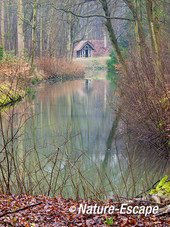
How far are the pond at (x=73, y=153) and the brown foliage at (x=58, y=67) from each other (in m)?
12.8

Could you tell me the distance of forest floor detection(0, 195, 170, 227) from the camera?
12.7 feet

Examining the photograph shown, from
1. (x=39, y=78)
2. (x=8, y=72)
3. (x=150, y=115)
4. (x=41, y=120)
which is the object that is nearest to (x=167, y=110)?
(x=150, y=115)

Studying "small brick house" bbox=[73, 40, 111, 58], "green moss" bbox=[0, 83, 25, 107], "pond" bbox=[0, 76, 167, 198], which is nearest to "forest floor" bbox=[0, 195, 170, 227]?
"pond" bbox=[0, 76, 167, 198]

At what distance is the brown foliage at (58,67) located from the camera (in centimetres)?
3114

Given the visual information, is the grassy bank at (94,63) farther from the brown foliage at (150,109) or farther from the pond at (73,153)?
the brown foliage at (150,109)

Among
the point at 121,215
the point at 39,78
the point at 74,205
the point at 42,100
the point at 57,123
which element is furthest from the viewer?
the point at 39,78

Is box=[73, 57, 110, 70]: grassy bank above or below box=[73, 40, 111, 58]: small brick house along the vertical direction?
below

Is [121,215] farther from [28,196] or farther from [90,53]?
[90,53]

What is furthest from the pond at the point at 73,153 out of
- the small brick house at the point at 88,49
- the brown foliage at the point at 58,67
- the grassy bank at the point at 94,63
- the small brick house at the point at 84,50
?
the small brick house at the point at 88,49

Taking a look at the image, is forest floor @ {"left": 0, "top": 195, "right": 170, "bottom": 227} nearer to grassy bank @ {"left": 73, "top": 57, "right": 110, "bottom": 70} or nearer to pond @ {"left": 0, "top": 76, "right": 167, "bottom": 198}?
pond @ {"left": 0, "top": 76, "right": 167, "bottom": 198}

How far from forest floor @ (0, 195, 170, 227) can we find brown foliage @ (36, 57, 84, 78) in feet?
88.3

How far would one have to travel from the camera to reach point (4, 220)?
3951mm

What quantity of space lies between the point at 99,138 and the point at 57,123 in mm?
2218

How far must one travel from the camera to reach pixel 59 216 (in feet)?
13.7
